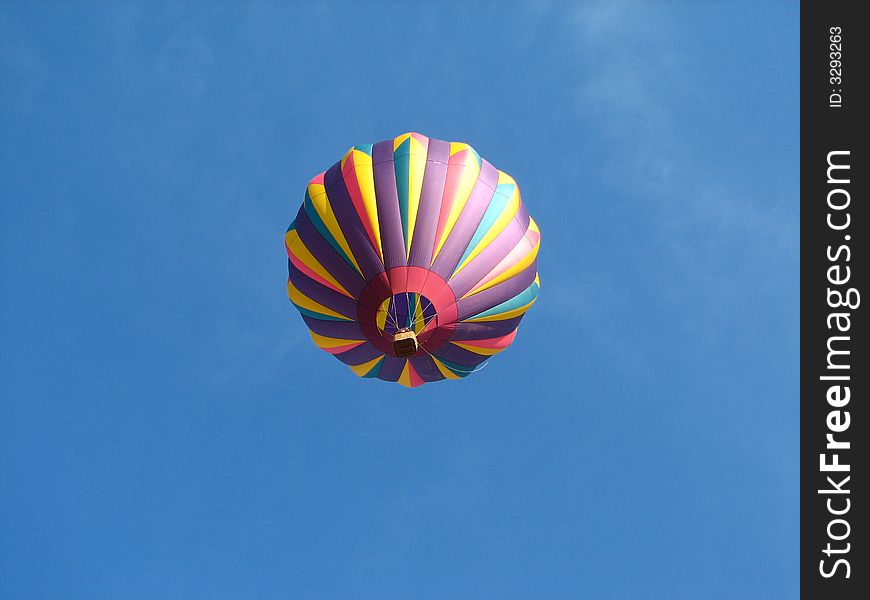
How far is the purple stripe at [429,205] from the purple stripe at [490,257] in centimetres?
89

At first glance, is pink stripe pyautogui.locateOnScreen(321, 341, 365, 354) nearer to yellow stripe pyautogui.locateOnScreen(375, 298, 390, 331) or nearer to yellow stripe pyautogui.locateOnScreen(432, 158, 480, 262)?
yellow stripe pyautogui.locateOnScreen(375, 298, 390, 331)

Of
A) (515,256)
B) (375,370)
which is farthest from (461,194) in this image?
(375,370)

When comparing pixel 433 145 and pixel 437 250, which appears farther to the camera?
pixel 433 145

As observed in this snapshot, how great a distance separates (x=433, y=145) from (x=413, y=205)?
6.34 feet

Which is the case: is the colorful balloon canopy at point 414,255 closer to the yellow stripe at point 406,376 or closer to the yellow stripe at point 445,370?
the yellow stripe at point 445,370

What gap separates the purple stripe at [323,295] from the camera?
16469 millimetres

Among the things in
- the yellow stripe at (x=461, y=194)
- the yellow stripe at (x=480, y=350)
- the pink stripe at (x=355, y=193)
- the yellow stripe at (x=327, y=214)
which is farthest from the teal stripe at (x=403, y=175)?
the yellow stripe at (x=480, y=350)

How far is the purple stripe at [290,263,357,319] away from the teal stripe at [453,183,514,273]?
7.99 ft

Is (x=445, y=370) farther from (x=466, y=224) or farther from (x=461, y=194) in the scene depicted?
(x=461, y=194)

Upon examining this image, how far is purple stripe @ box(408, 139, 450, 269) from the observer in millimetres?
15719

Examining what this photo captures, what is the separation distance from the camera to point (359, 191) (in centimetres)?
1647
